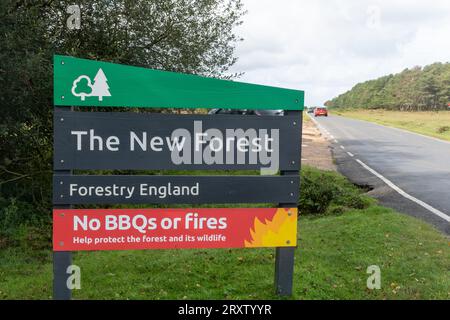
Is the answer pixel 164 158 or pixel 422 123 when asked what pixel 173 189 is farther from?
pixel 422 123

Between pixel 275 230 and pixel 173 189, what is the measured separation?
93cm

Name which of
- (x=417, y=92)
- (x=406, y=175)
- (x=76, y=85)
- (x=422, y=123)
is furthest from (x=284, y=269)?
(x=417, y=92)

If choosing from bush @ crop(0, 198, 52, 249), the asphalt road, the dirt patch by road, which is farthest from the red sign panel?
the dirt patch by road

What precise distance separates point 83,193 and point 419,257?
3730 millimetres

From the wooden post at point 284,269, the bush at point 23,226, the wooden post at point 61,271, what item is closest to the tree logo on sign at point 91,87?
the wooden post at point 61,271

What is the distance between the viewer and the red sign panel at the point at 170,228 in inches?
146

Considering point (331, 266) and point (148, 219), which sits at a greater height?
point (148, 219)

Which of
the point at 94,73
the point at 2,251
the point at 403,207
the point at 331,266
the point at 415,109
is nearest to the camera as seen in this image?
the point at 94,73

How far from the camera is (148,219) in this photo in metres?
3.78

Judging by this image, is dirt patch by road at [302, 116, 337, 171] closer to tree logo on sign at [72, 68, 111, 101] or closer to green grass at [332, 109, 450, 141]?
green grass at [332, 109, 450, 141]

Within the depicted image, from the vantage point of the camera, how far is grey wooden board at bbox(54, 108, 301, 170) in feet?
11.9

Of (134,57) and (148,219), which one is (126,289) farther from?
(134,57)

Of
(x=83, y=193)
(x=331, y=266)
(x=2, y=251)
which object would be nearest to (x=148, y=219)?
(x=83, y=193)

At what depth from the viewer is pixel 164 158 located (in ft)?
12.4
